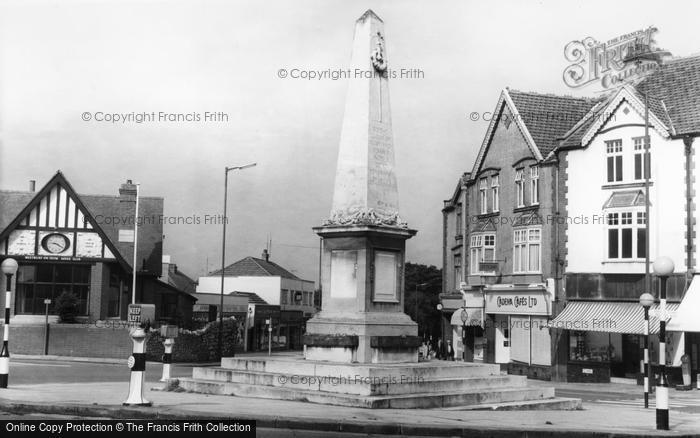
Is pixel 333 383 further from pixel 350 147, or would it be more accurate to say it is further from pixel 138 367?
pixel 350 147

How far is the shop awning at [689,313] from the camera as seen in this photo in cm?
2931

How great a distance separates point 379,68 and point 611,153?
1694 centimetres

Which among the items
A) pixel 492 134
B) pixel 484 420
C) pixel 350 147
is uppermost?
pixel 492 134

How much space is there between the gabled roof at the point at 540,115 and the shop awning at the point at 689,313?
27.0 ft

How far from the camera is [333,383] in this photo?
16.1 metres

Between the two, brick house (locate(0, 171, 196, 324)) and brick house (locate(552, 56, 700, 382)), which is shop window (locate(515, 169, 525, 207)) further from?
brick house (locate(0, 171, 196, 324))

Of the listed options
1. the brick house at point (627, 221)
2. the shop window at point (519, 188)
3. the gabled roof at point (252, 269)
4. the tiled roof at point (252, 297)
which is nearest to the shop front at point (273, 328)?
the tiled roof at point (252, 297)

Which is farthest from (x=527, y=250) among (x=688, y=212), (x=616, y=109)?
(x=688, y=212)

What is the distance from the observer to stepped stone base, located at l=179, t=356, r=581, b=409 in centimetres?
1559

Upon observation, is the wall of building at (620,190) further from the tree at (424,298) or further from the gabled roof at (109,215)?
the tree at (424,298)

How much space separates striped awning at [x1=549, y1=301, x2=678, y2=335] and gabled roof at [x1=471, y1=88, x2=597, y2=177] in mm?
6398

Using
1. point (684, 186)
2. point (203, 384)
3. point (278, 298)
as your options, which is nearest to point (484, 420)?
point (203, 384)

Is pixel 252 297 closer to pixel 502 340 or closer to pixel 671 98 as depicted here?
pixel 502 340

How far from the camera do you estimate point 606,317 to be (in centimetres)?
3222
